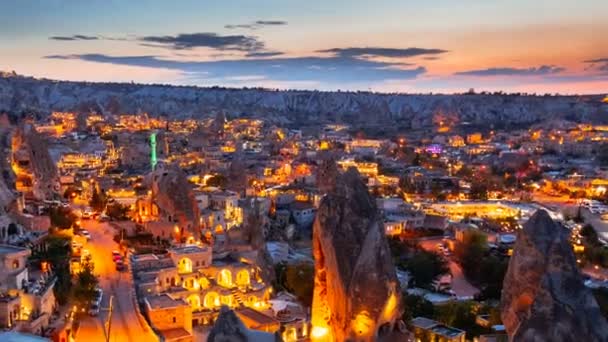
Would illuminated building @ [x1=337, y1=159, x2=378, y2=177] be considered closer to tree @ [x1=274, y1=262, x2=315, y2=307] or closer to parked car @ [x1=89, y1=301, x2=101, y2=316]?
tree @ [x1=274, y1=262, x2=315, y2=307]

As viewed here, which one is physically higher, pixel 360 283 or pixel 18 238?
pixel 360 283

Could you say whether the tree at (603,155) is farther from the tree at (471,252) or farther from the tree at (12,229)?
the tree at (12,229)

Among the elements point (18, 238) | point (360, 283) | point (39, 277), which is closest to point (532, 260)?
point (360, 283)

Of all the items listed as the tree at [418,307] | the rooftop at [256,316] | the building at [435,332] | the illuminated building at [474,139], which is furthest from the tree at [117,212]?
the illuminated building at [474,139]

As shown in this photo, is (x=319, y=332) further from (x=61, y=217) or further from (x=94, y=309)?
(x=61, y=217)

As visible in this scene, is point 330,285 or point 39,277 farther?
point 39,277

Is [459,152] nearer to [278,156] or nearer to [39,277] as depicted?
[278,156]

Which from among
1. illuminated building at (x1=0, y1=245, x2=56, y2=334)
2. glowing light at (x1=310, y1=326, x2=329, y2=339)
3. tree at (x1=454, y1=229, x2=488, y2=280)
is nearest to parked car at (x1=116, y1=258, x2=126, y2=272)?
illuminated building at (x1=0, y1=245, x2=56, y2=334)
